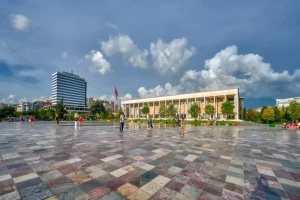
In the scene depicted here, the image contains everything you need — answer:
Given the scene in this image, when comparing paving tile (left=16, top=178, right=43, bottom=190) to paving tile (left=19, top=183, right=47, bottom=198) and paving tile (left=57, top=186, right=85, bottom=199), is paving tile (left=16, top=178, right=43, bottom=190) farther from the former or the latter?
paving tile (left=57, top=186, right=85, bottom=199)

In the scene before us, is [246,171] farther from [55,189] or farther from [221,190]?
[55,189]

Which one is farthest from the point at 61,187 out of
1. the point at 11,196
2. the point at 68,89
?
the point at 68,89

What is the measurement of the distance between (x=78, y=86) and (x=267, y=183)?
477 feet

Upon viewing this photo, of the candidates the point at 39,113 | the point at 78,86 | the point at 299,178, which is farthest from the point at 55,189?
the point at 78,86

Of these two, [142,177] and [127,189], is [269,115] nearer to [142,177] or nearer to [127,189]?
[142,177]

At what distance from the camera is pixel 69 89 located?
124 m

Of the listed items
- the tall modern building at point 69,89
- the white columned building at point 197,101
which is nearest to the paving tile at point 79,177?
the white columned building at point 197,101

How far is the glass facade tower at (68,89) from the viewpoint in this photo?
382ft

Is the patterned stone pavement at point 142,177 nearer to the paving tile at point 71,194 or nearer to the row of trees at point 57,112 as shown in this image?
the paving tile at point 71,194

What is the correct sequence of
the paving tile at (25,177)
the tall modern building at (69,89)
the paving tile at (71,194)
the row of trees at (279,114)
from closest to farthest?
the paving tile at (71,194) < the paving tile at (25,177) < the row of trees at (279,114) < the tall modern building at (69,89)

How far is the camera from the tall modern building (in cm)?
11656

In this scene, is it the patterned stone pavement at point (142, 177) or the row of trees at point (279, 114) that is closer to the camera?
the patterned stone pavement at point (142, 177)

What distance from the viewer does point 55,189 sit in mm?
3391

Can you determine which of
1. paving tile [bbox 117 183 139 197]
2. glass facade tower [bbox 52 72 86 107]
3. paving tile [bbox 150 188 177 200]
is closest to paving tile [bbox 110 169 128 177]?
paving tile [bbox 117 183 139 197]
